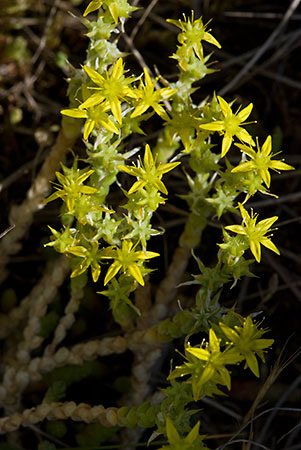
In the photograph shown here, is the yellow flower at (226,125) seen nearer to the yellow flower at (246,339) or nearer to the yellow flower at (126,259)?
the yellow flower at (126,259)

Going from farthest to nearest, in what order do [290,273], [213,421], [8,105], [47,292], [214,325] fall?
[8,105], [290,273], [213,421], [47,292], [214,325]

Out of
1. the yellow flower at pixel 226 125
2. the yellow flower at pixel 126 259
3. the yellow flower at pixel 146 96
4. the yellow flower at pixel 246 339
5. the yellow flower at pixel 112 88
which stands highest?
the yellow flower at pixel 112 88

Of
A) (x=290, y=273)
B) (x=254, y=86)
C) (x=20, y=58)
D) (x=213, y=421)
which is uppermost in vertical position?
(x=20, y=58)

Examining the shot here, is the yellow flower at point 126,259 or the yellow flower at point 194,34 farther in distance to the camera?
the yellow flower at point 194,34

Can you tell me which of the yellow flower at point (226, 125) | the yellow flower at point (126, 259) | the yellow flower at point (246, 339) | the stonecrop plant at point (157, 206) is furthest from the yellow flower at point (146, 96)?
the yellow flower at point (246, 339)

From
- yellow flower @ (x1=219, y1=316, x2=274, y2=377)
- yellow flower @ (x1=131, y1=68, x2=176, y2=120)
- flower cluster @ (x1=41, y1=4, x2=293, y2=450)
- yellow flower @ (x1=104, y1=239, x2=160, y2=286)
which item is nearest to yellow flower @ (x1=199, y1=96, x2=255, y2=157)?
flower cluster @ (x1=41, y1=4, x2=293, y2=450)

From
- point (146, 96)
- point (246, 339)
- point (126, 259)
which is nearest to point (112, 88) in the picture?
point (146, 96)

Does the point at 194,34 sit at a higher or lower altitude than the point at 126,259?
higher

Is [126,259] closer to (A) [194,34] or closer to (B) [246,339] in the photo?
(B) [246,339]

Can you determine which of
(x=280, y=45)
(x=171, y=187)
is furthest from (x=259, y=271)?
(x=280, y=45)

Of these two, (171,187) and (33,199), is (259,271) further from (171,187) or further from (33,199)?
(33,199)

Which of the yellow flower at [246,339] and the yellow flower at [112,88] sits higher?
the yellow flower at [112,88]
